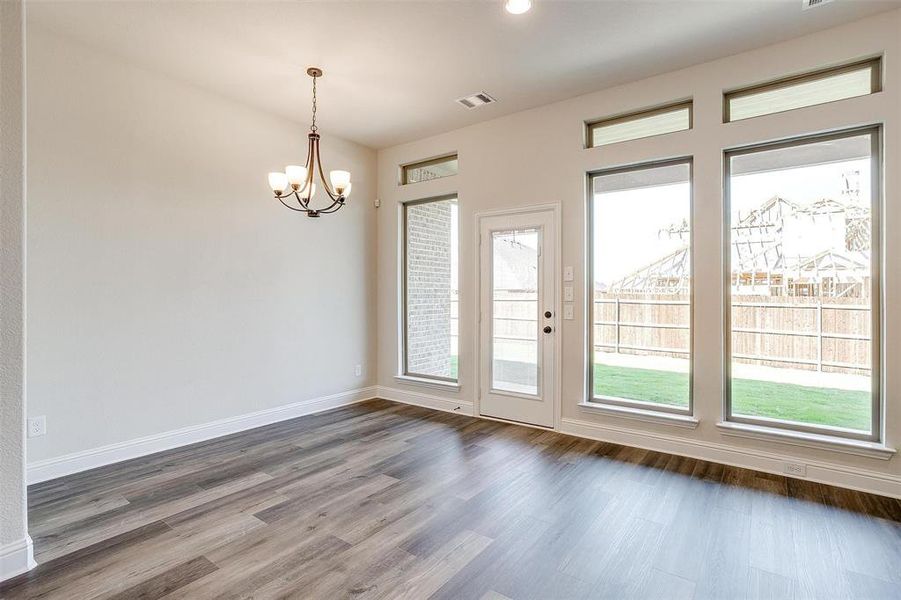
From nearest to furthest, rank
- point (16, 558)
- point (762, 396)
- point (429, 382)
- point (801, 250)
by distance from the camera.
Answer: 1. point (16, 558)
2. point (801, 250)
3. point (762, 396)
4. point (429, 382)

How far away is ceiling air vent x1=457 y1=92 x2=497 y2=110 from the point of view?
4.10 m

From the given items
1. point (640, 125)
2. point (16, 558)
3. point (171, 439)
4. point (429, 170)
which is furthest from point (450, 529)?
point (429, 170)

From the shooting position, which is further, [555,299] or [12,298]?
[555,299]

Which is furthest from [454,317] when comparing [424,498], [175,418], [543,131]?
[175,418]

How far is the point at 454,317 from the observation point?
16.7 feet

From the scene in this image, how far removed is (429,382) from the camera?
16.9 feet

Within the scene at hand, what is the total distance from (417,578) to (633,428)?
2488mm

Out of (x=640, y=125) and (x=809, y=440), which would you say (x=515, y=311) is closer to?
(x=640, y=125)

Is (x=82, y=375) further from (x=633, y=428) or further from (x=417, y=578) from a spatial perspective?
(x=633, y=428)

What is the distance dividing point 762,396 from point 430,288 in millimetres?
3389

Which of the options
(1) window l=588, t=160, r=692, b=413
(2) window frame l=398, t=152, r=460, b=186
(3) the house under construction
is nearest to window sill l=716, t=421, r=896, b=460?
(1) window l=588, t=160, r=692, b=413

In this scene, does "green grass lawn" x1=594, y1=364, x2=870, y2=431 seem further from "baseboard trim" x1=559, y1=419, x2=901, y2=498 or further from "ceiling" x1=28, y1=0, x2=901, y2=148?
"ceiling" x1=28, y1=0, x2=901, y2=148

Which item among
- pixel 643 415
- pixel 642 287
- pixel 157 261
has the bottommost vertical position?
pixel 643 415

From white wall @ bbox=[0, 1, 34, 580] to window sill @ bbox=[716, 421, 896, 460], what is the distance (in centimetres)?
429
